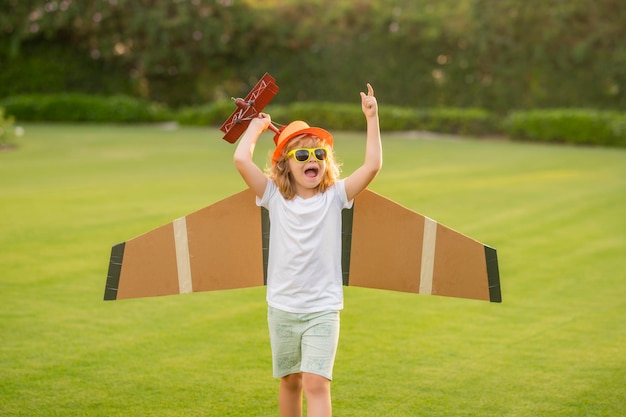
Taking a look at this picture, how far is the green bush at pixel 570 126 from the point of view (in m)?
20.9

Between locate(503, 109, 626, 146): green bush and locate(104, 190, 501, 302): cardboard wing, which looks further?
locate(503, 109, 626, 146): green bush

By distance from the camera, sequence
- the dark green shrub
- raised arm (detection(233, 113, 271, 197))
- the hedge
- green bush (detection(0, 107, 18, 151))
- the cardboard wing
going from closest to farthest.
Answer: raised arm (detection(233, 113, 271, 197))
the cardboard wing
green bush (detection(0, 107, 18, 151))
the hedge
the dark green shrub

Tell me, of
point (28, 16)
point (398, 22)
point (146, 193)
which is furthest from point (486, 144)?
point (28, 16)

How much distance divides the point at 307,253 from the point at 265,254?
0.61m

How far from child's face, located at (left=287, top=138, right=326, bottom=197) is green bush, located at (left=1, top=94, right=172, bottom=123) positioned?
22.1 m

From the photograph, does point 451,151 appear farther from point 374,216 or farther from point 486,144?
point 374,216

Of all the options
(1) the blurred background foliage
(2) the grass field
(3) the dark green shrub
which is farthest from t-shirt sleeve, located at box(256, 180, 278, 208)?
(3) the dark green shrub

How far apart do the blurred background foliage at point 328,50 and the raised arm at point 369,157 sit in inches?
744

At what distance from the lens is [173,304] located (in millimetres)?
7141

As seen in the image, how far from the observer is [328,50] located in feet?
84.1

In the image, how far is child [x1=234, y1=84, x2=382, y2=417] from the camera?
13.0 feet

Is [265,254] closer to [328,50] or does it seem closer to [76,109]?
[328,50]

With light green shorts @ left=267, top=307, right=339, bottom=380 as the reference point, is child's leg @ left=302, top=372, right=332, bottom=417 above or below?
below

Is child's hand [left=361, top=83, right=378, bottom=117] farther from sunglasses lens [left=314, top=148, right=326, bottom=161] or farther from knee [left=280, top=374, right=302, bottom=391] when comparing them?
knee [left=280, top=374, right=302, bottom=391]
